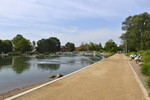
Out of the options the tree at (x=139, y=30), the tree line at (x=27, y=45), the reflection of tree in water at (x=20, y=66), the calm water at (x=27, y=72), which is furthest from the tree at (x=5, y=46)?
the tree at (x=139, y=30)

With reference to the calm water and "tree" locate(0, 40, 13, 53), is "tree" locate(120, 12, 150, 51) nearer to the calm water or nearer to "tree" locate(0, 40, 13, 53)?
the calm water

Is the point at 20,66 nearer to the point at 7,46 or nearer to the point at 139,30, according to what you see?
the point at 139,30

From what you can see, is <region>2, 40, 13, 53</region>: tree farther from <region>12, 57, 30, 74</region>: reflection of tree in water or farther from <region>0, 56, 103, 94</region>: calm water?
<region>0, 56, 103, 94</region>: calm water

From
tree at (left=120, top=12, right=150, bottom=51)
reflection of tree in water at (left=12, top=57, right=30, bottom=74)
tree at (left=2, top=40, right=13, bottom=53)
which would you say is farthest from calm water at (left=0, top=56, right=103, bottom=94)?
tree at (left=2, top=40, right=13, bottom=53)

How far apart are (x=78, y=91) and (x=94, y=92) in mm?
672

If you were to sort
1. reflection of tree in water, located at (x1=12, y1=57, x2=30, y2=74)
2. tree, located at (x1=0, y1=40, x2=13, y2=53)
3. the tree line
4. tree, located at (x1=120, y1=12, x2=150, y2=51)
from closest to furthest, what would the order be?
reflection of tree in water, located at (x1=12, y1=57, x2=30, y2=74) → tree, located at (x1=120, y1=12, x2=150, y2=51) → tree, located at (x1=0, y1=40, x2=13, y2=53) → the tree line

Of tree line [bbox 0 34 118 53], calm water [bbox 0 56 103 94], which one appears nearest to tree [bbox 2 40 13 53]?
tree line [bbox 0 34 118 53]

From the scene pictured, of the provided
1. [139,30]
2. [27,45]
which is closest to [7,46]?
[27,45]

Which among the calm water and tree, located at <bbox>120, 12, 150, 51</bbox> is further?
tree, located at <bbox>120, 12, 150, 51</bbox>

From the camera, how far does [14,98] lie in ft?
17.5

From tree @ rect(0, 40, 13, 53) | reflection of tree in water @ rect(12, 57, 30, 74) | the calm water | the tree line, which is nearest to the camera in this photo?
the calm water

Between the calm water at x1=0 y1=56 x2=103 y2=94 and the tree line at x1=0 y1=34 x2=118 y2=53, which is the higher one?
the tree line at x1=0 y1=34 x2=118 y2=53

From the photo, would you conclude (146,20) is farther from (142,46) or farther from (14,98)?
(14,98)

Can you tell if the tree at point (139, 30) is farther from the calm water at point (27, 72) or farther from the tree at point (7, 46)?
the tree at point (7, 46)
